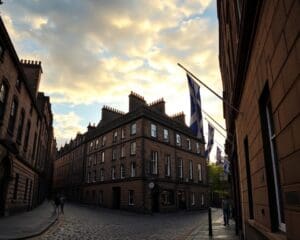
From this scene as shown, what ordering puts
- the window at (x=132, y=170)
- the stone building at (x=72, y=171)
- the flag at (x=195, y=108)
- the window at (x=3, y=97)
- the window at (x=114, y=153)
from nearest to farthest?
the flag at (x=195, y=108), the window at (x=3, y=97), the window at (x=132, y=170), the window at (x=114, y=153), the stone building at (x=72, y=171)

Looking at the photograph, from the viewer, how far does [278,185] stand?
16.2ft

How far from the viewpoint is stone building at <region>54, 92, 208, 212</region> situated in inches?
1268

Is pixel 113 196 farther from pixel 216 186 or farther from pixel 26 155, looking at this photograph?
pixel 216 186

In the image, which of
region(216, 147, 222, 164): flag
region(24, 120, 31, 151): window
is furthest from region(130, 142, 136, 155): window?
region(216, 147, 222, 164): flag

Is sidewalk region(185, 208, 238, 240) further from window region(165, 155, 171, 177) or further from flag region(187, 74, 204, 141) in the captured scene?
window region(165, 155, 171, 177)

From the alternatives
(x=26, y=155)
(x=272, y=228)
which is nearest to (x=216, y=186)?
(x=26, y=155)

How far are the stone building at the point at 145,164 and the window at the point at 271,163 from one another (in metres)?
25.3

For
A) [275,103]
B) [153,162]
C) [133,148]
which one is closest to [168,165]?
[153,162]

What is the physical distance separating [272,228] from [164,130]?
105 feet

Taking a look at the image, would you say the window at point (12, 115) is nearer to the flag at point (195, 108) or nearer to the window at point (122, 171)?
the flag at point (195, 108)

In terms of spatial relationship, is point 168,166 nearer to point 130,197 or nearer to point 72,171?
point 130,197

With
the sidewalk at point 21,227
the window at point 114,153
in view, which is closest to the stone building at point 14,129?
the sidewalk at point 21,227

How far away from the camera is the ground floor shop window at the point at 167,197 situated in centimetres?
3308

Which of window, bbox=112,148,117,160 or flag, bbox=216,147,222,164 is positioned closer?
flag, bbox=216,147,222,164
